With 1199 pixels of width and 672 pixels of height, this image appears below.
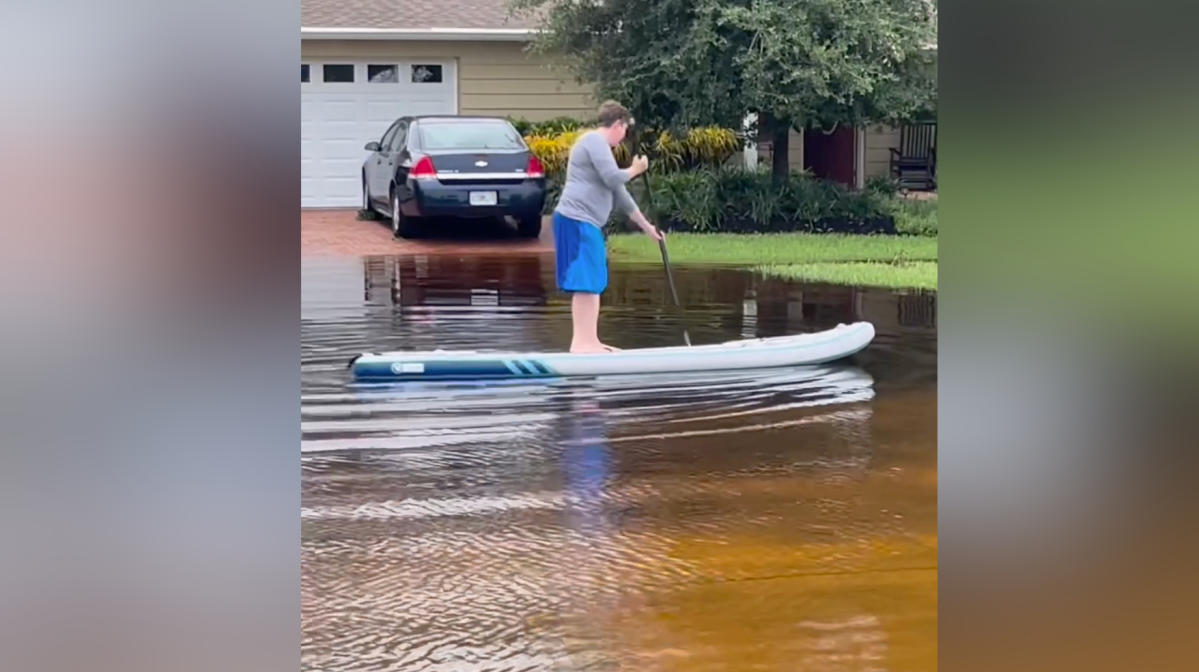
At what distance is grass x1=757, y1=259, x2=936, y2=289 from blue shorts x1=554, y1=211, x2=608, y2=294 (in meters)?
5.35

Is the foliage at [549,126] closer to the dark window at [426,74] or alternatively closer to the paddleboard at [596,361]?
the dark window at [426,74]

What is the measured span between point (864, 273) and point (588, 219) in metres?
6.20

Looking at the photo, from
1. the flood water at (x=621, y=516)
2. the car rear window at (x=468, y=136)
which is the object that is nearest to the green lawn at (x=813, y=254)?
the car rear window at (x=468, y=136)

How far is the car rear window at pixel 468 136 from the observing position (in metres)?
19.0

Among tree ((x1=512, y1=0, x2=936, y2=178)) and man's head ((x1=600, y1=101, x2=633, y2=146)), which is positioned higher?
tree ((x1=512, y1=0, x2=936, y2=178))

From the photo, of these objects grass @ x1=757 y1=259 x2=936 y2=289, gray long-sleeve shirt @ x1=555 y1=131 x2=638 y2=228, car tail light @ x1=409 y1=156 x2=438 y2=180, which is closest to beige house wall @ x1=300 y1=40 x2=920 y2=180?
car tail light @ x1=409 y1=156 x2=438 y2=180

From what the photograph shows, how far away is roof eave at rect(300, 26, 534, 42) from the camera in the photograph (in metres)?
22.4

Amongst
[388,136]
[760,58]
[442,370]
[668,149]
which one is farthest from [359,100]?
[442,370]

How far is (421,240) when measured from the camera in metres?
19.2

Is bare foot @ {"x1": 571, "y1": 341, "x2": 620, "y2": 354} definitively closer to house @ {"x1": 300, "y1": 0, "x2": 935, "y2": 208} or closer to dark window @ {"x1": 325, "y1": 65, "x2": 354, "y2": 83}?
house @ {"x1": 300, "y1": 0, "x2": 935, "y2": 208}

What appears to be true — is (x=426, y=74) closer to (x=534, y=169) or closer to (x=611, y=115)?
(x=534, y=169)

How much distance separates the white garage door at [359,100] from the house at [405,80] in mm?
15

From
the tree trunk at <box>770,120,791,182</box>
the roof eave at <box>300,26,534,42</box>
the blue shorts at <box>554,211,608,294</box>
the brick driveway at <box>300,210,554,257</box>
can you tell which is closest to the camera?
the blue shorts at <box>554,211,608,294</box>
